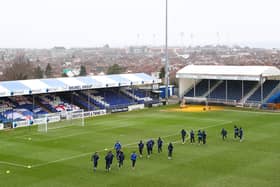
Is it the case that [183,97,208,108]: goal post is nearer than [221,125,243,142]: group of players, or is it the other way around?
[221,125,243,142]: group of players

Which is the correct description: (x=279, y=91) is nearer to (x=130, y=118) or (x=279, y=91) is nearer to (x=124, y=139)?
(x=130, y=118)

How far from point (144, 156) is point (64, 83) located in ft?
83.1

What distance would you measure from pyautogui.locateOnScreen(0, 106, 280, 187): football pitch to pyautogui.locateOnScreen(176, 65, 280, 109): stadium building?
1186 cm

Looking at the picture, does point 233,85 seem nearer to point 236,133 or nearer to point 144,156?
point 236,133

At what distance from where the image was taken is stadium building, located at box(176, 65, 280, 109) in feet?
189

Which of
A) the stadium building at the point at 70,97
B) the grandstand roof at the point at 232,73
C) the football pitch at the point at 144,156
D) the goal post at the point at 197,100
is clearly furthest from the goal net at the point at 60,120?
the grandstand roof at the point at 232,73

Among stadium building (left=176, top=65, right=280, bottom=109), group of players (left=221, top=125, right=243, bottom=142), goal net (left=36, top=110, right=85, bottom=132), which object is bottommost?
goal net (left=36, top=110, right=85, bottom=132)

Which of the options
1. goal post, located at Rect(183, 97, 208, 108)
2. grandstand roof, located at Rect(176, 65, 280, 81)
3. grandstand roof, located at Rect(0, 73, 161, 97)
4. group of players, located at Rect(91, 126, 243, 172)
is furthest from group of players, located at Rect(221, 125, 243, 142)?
goal post, located at Rect(183, 97, 208, 108)

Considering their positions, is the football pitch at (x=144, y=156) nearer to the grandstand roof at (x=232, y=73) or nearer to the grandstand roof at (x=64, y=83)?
the grandstand roof at (x=64, y=83)

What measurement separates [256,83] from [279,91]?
3.94 m

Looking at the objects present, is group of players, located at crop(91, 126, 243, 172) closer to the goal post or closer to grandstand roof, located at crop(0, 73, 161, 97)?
grandstand roof, located at crop(0, 73, 161, 97)

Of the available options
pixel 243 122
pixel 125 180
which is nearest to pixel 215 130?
pixel 243 122

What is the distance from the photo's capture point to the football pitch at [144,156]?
2327cm

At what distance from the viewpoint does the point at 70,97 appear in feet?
183
